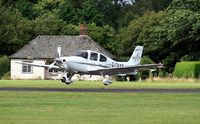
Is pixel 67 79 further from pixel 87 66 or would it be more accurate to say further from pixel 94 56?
pixel 94 56

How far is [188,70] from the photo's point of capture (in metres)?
74.4

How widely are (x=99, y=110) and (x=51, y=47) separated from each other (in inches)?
2673

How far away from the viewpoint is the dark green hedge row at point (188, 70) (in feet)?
241

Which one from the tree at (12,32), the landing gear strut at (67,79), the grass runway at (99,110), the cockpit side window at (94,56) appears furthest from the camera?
the tree at (12,32)

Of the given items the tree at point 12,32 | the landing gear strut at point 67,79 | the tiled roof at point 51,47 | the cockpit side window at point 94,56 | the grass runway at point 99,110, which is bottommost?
the grass runway at point 99,110

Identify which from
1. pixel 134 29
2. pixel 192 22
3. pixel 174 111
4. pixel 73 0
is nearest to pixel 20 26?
pixel 134 29

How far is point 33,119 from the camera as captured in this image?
64.6ft

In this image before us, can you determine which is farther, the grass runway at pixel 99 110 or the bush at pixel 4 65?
the bush at pixel 4 65

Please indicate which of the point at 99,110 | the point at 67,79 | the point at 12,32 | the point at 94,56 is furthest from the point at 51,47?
the point at 99,110

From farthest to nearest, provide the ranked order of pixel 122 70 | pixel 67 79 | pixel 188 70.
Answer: pixel 188 70, pixel 122 70, pixel 67 79

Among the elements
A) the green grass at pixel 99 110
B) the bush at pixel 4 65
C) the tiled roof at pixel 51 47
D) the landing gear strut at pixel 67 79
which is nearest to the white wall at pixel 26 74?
the tiled roof at pixel 51 47

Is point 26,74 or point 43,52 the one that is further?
point 43,52

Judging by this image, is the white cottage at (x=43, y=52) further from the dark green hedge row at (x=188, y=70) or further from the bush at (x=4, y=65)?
the dark green hedge row at (x=188, y=70)

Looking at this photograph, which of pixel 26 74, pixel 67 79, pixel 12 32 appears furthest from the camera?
pixel 12 32
